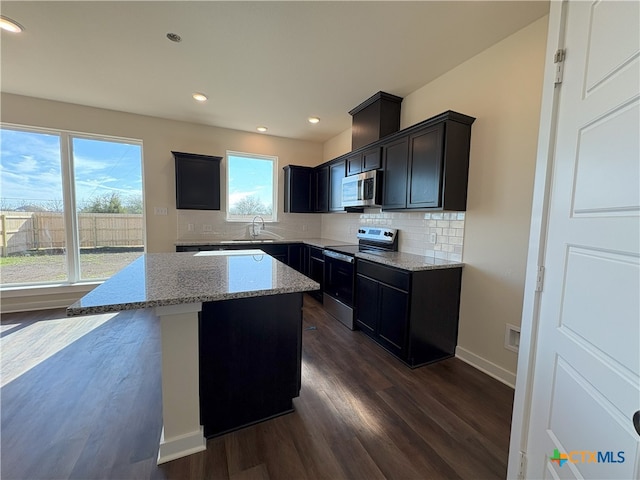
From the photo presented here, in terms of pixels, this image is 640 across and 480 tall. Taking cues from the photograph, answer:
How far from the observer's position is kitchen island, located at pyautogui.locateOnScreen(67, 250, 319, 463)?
1.31m

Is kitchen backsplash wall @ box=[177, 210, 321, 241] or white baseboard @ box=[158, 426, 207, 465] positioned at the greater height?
kitchen backsplash wall @ box=[177, 210, 321, 241]

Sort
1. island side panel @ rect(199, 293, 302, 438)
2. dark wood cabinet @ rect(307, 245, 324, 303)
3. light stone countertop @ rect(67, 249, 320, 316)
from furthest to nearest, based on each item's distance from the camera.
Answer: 1. dark wood cabinet @ rect(307, 245, 324, 303)
2. island side panel @ rect(199, 293, 302, 438)
3. light stone countertop @ rect(67, 249, 320, 316)

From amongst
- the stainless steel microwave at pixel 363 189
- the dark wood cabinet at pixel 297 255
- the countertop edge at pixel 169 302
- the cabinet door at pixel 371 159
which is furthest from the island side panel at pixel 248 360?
the dark wood cabinet at pixel 297 255

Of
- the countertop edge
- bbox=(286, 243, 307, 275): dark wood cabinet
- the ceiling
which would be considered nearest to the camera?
the countertop edge

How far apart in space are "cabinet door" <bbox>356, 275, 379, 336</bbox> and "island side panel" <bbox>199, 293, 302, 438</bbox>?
121cm

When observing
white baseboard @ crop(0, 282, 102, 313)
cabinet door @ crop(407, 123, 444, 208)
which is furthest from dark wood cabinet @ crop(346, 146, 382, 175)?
white baseboard @ crop(0, 282, 102, 313)

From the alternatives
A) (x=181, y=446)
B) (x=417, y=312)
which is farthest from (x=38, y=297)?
(x=417, y=312)

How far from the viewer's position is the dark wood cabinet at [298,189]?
184 inches

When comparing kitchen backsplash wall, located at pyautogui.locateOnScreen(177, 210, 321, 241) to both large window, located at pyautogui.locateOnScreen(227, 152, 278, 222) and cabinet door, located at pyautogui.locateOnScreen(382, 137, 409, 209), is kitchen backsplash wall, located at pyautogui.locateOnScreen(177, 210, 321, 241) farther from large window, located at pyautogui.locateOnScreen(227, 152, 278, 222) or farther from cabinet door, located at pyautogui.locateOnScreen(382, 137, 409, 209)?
cabinet door, located at pyautogui.locateOnScreen(382, 137, 409, 209)

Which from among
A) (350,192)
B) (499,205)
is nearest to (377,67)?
(350,192)

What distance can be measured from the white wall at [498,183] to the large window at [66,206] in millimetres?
4473

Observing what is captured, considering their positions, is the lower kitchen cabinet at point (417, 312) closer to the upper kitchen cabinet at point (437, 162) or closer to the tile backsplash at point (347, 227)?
the tile backsplash at point (347, 227)

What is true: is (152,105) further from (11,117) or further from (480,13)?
(480,13)

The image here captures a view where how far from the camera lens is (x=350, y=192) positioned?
349cm
